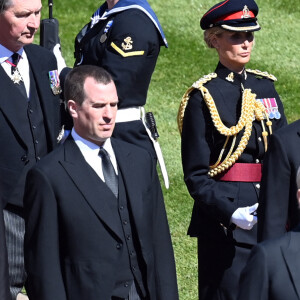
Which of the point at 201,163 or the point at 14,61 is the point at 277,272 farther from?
the point at 14,61

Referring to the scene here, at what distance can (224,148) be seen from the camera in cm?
726

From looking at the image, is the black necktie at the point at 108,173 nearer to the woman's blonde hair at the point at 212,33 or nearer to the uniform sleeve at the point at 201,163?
the uniform sleeve at the point at 201,163

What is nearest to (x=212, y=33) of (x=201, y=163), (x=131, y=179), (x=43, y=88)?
(x=201, y=163)

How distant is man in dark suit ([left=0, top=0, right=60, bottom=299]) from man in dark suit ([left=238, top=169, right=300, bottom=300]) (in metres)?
2.31

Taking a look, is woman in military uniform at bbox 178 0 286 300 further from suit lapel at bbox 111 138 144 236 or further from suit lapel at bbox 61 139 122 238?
suit lapel at bbox 61 139 122 238

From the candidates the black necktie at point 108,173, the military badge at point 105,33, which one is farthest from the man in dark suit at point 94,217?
the military badge at point 105,33

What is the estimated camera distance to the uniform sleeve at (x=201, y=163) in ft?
23.4

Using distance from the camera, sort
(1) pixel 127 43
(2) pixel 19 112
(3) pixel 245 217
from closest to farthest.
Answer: (3) pixel 245 217, (2) pixel 19 112, (1) pixel 127 43

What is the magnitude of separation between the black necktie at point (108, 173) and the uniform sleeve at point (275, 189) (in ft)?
2.41

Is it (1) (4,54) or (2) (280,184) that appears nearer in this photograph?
(2) (280,184)

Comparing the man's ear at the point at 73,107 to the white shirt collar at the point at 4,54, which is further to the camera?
the white shirt collar at the point at 4,54

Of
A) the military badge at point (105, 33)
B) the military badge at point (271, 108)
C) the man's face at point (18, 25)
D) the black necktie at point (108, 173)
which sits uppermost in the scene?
the man's face at point (18, 25)

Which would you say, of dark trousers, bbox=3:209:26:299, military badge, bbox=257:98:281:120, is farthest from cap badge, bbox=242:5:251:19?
→ dark trousers, bbox=3:209:26:299

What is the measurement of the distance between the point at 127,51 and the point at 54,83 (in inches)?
27.9
